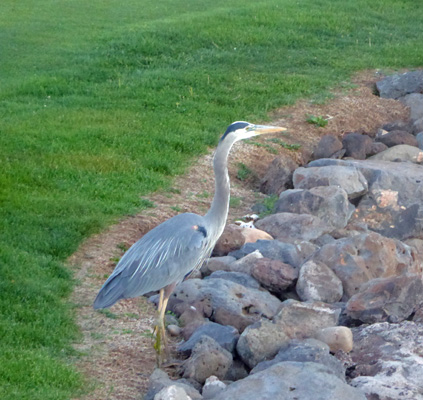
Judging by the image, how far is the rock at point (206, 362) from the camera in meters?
5.18

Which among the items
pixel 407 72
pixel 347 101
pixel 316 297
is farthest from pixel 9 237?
pixel 407 72

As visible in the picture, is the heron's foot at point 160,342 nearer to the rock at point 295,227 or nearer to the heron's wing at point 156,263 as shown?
the heron's wing at point 156,263

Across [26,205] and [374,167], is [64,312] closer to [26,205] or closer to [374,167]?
[26,205]

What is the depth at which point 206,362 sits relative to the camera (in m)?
5.19

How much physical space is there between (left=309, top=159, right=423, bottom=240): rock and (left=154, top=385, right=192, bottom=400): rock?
439cm

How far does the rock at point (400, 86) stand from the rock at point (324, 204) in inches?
207

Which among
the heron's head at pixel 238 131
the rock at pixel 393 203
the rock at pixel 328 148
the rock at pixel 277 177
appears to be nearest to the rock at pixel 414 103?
the rock at pixel 328 148

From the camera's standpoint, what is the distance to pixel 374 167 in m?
9.13

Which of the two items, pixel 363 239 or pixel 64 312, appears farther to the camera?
pixel 363 239

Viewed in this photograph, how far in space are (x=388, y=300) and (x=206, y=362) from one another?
1.56m

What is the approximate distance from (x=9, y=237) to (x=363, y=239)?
3.07 m

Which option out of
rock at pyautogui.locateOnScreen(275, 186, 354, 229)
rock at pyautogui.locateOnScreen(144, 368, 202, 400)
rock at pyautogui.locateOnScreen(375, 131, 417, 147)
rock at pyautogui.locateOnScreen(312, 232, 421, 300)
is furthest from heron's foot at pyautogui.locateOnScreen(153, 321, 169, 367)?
rock at pyautogui.locateOnScreen(375, 131, 417, 147)

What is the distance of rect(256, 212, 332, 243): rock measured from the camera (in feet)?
25.4

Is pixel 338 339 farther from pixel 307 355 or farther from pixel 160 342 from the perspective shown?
pixel 160 342
